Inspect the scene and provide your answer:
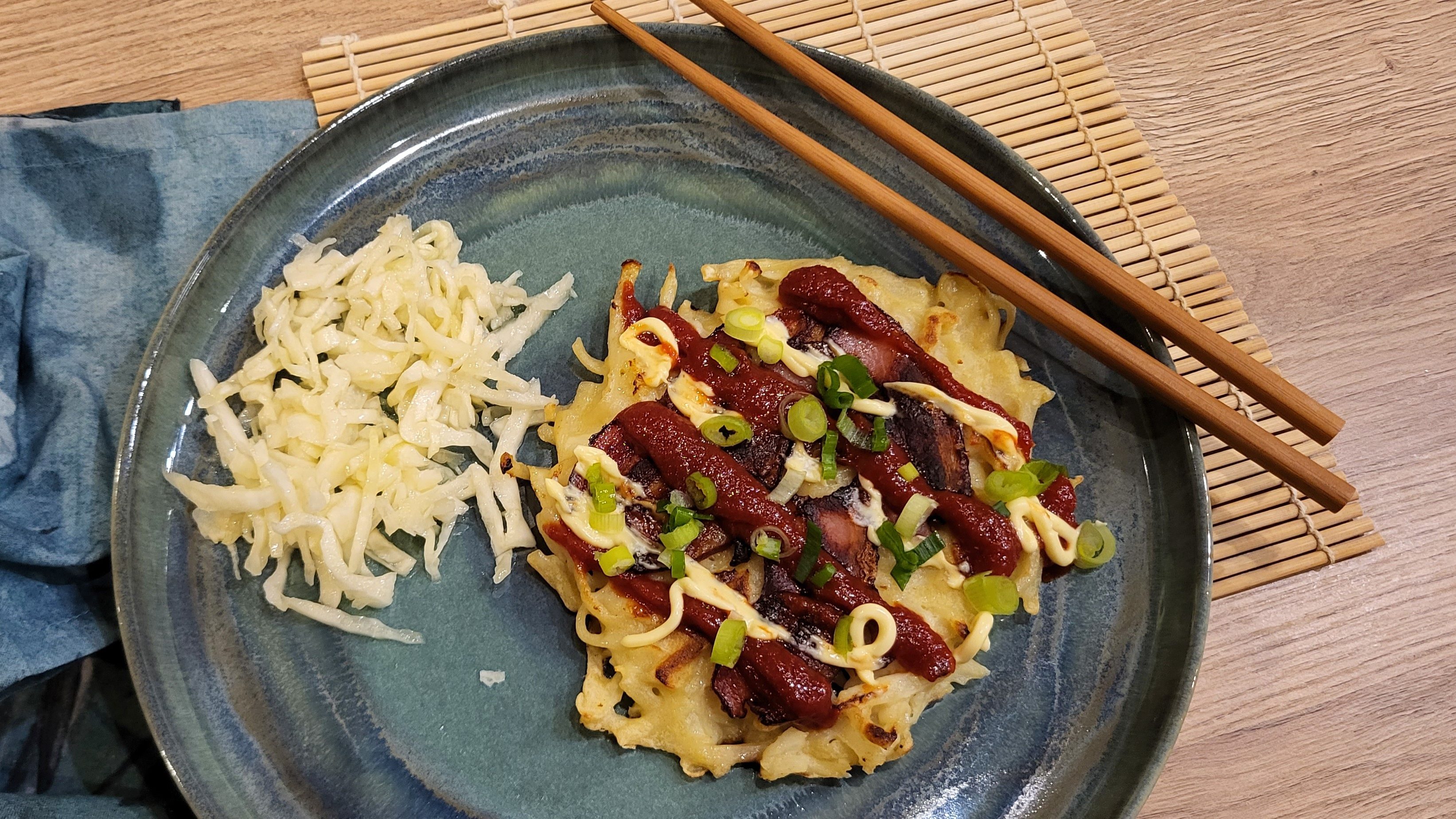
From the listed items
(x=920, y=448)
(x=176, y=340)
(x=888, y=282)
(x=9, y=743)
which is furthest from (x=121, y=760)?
(x=888, y=282)

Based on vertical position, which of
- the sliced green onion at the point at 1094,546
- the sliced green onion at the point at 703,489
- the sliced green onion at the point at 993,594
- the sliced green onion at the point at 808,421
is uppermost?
the sliced green onion at the point at 808,421

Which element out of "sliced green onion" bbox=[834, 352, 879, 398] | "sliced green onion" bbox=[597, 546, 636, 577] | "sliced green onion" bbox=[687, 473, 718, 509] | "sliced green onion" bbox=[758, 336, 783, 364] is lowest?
"sliced green onion" bbox=[597, 546, 636, 577]

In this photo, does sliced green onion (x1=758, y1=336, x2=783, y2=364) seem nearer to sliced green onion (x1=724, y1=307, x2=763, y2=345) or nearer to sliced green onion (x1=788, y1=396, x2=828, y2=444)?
sliced green onion (x1=724, y1=307, x2=763, y2=345)

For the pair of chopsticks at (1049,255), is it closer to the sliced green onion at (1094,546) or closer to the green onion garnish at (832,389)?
the sliced green onion at (1094,546)

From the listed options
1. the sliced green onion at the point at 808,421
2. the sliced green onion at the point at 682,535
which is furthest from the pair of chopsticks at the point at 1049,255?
the sliced green onion at the point at 682,535

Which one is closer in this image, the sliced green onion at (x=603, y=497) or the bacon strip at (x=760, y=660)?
the bacon strip at (x=760, y=660)

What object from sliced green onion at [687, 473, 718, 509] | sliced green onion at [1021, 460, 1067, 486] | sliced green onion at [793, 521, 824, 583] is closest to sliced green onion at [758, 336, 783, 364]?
sliced green onion at [687, 473, 718, 509]
